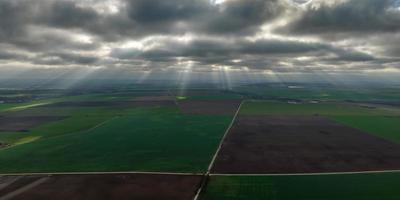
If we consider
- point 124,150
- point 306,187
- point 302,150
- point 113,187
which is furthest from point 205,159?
point 302,150

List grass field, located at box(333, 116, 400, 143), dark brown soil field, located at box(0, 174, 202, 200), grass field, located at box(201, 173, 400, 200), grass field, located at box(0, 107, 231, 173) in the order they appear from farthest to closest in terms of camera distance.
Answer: grass field, located at box(333, 116, 400, 143), grass field, located at box(0, 107, 231, 173), dark brown soil field, located at box(0, 174, 202, 200), grass field, located at box(201, 173, 400, 200)

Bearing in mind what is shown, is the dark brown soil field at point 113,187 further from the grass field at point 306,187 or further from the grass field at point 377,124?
the grass field at point 377,124

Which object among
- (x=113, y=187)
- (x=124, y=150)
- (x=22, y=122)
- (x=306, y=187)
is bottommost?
(x=306, y=187)

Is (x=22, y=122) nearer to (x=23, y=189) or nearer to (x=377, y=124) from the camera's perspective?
(x=23, y=189)

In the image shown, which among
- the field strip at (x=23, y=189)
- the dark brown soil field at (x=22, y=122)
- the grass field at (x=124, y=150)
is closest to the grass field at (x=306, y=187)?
the grass field at (x=124, y=150)

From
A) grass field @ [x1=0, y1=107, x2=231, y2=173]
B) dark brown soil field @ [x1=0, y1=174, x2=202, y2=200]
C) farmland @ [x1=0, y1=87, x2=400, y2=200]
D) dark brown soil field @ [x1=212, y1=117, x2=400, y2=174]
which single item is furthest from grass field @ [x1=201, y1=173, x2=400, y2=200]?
grass field @ [x1=0, y1=107, x2=231, y2=173]

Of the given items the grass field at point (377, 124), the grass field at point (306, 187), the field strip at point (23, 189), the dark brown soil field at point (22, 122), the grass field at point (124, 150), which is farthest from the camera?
the dark brown soil field at point (22, 122)

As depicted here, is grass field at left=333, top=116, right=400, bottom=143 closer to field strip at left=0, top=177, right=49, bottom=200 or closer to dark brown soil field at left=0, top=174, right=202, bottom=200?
dark brown soil field at left=0, top=174, right=202, bottom=200
